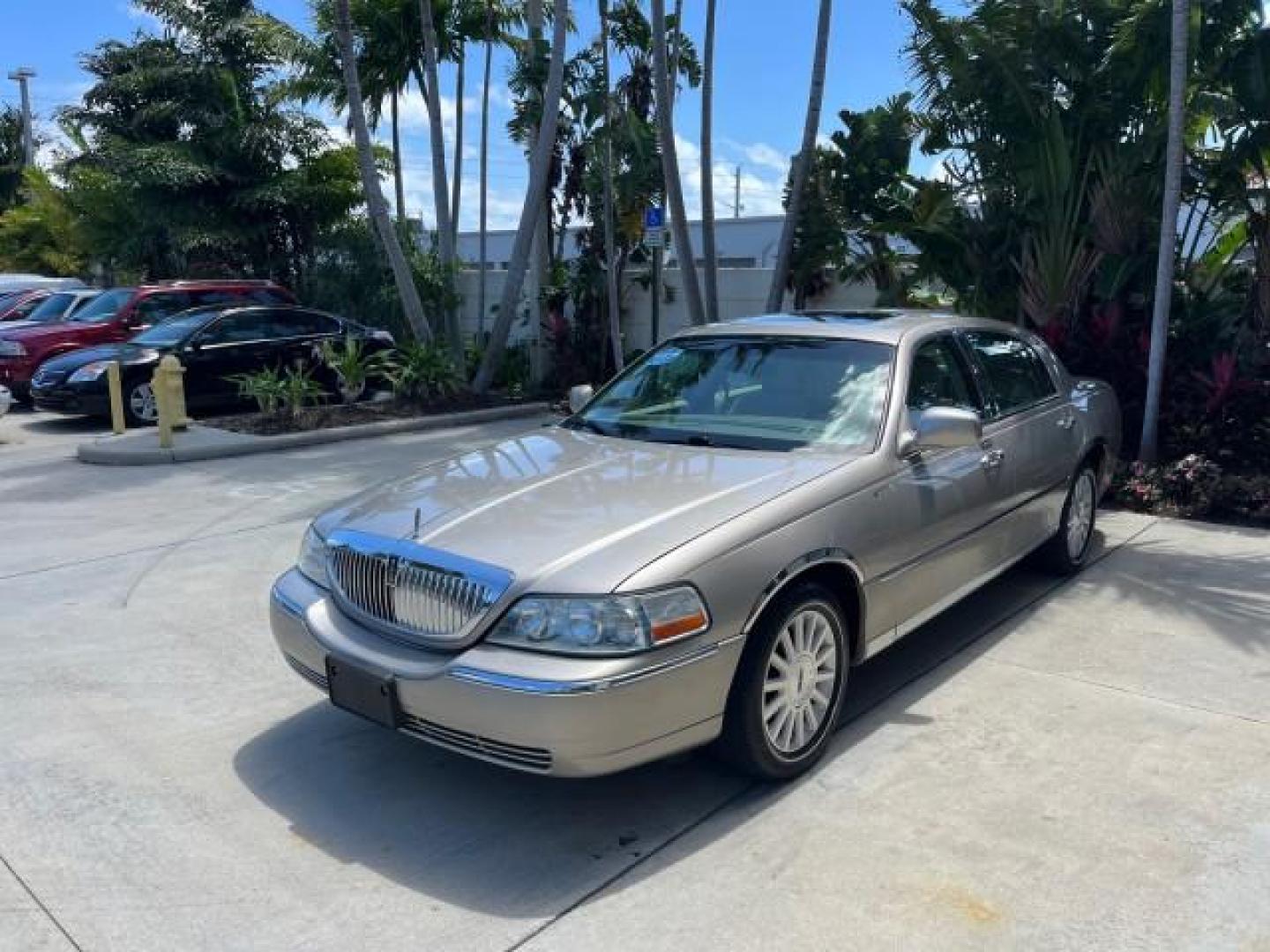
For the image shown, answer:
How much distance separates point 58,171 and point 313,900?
2689 centimetres

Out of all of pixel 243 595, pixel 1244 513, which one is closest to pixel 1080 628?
pixel 1244 513

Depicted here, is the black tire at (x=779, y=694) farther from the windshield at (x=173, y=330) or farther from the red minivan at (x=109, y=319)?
the red minivan at (x=109, y=319)

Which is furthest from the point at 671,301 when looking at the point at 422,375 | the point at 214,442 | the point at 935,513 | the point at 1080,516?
the point at 935,513

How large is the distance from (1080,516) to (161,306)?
13116 millimetres

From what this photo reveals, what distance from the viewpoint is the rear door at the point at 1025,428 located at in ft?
17.2

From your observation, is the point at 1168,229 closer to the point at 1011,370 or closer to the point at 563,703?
the point at 1011,370

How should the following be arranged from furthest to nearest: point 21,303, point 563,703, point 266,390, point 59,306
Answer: point 21,303, point 59,306, point 266,390, point 563,703

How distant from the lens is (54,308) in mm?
16859

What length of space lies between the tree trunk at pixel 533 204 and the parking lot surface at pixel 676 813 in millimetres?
8832

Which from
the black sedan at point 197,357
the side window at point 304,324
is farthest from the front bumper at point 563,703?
the side window at point 304,324

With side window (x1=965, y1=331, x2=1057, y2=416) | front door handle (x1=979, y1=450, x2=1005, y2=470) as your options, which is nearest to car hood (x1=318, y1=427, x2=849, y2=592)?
front door handle (x1=979, y1=450, x2=1005, y2=470)

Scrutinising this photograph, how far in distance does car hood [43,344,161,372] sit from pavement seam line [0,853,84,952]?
10.4 m

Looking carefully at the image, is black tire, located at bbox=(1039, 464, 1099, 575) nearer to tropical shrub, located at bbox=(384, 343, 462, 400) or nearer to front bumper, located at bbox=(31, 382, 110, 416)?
tropical shrub, located at bbox=(384, 343, 462, 400)

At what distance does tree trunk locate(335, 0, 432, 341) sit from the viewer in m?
12.8
